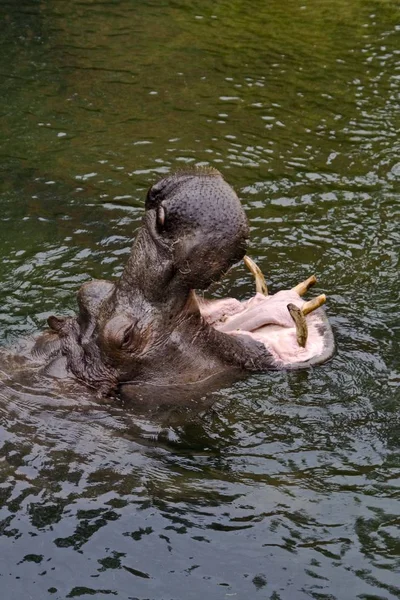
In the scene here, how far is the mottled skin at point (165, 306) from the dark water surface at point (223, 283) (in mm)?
228

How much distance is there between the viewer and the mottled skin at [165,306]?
5465 millimetres

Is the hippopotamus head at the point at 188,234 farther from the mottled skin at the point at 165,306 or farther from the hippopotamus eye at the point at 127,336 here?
the hippopotamus eye at the point at 127,336

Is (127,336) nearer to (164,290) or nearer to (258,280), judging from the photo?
(164,290)

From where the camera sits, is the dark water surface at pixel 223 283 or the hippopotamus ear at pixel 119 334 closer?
the dark water surface at pixel 223 283

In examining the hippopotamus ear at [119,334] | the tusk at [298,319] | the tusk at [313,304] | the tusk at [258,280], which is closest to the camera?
the hippopotamus ear at [119,334]

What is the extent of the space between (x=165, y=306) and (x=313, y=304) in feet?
3.55

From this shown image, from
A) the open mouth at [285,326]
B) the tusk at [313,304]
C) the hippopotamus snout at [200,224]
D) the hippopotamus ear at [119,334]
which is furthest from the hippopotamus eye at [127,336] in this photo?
the tusk at [313,304]

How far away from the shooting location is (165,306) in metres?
5.76

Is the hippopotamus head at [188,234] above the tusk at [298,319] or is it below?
above

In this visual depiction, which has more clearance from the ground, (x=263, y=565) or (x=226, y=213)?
(x=226, y=213)

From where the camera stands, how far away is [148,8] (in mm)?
14891

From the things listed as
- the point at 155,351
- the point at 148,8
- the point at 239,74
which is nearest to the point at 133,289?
the point at 155,351

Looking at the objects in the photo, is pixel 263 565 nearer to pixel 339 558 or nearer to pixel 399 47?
pixel 339 558

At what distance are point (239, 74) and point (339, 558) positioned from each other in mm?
8547
